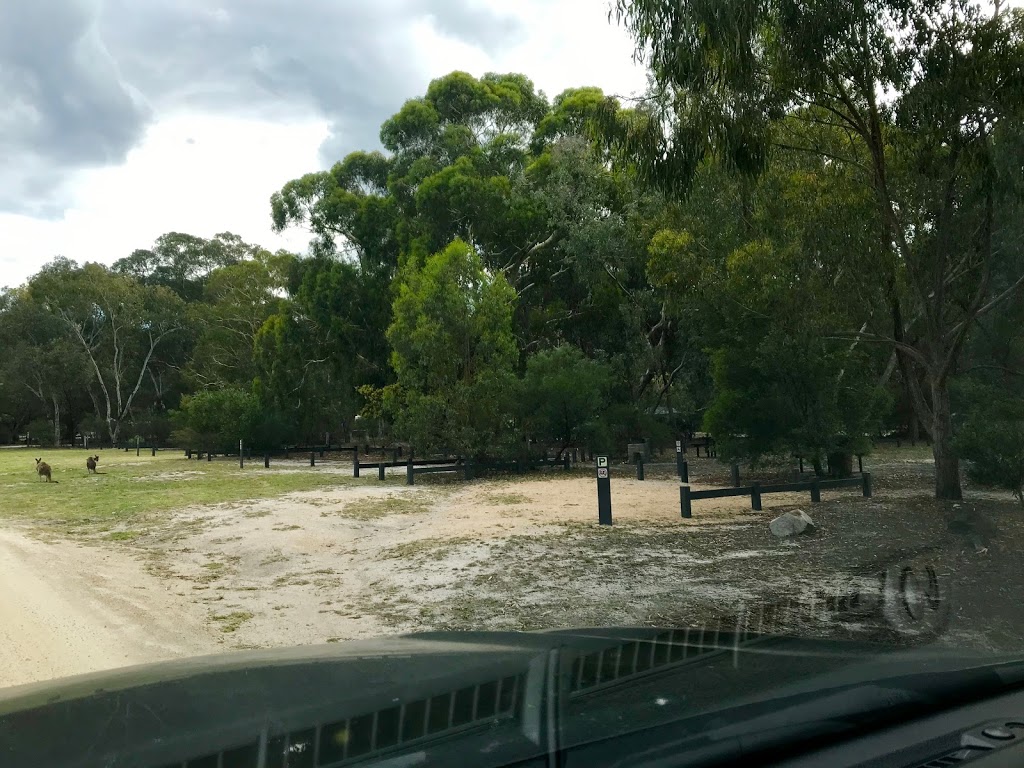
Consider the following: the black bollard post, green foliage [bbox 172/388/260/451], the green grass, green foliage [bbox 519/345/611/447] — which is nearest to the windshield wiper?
the black bollard post

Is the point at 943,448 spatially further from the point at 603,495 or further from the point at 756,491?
the point at 603,495

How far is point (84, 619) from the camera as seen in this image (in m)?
7.39

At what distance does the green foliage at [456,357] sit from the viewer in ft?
85.9

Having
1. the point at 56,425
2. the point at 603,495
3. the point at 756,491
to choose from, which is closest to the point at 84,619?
the point at 603,495

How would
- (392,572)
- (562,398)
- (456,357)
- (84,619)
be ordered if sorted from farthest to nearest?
1. (562,398)
2. (456,357)
3. (392,572)
4. (84,619)

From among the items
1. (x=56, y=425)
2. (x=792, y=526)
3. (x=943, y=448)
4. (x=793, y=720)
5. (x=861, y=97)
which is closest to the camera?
(x=793, y=720)

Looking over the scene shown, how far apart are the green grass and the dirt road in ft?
18.6

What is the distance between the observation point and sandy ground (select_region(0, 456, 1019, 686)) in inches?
277

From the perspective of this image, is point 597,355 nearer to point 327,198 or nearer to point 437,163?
point 437,163

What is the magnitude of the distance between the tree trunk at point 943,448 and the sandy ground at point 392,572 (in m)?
1.02

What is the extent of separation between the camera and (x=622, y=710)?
250cm

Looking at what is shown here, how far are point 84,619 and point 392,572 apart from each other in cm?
346

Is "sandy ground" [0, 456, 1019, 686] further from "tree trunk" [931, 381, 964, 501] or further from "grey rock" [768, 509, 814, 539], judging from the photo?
"tree trunk" [931, 381, 964, 501]

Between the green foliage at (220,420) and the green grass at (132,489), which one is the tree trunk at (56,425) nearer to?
the green foliage at (220,420)
